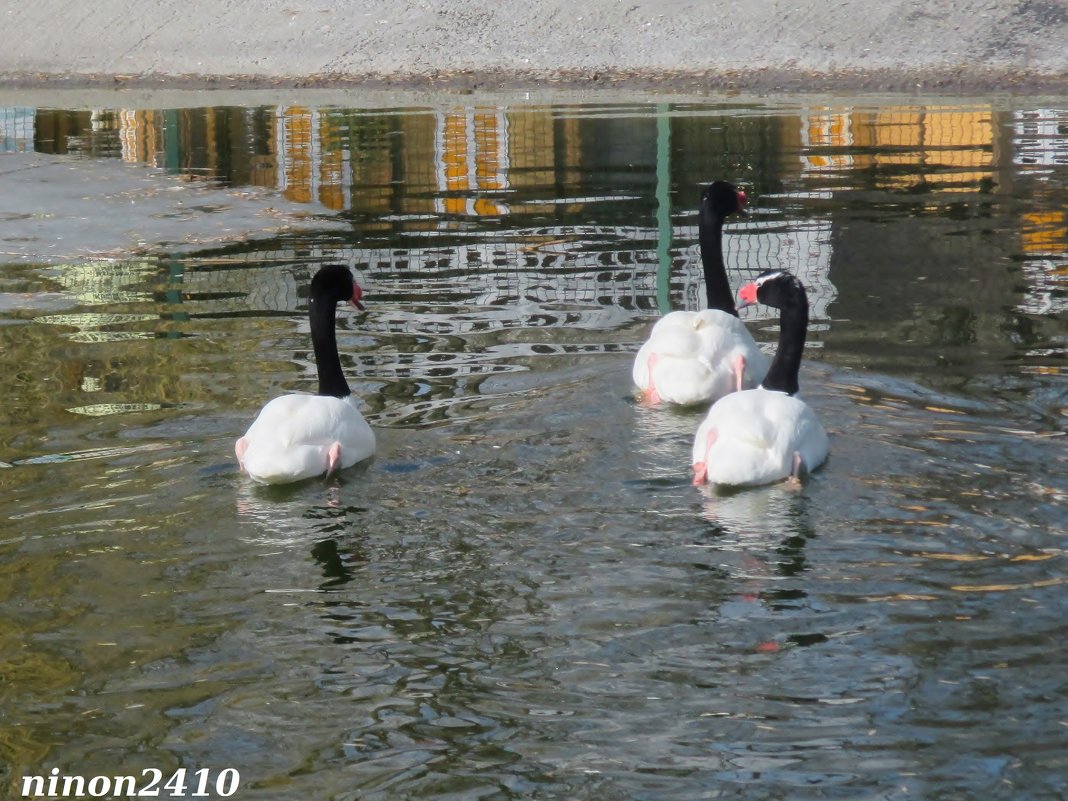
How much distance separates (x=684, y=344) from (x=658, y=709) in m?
3.56

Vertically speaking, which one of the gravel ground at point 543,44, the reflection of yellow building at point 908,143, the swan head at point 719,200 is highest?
the gravel ground at point 543,44

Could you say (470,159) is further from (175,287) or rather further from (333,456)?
(333,456)

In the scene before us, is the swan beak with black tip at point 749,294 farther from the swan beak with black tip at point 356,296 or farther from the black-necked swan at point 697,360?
the swan beak with black tip at point 356,296

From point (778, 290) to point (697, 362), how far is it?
55 centimetres

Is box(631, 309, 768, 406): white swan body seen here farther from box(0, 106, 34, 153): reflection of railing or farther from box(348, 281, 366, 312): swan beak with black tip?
box(0, 106, 34, 153): reflection of railing

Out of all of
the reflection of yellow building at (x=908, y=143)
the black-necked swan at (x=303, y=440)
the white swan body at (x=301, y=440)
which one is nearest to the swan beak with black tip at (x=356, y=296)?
the black-necked swan at (x=303, y=440)

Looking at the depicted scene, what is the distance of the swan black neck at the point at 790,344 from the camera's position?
714 centimetres

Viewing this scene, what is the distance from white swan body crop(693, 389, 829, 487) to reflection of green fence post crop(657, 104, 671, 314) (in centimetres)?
344

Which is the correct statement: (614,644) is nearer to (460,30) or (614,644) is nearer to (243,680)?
(243,680)

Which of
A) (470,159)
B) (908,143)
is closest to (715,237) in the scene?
(470,159)

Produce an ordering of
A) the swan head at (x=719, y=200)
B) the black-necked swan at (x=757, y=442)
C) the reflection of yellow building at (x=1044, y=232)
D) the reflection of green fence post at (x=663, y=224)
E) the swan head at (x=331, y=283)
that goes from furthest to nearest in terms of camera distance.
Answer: the reflection of yellow building at (x=1044, y=232), the reflection of green fence post at (x=663, y=224), the swan head at (x=719, y=200), the swan head at (x=331, y=283), the black-necked swan at (x=757, y=442)

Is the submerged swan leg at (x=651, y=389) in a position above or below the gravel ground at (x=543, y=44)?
below

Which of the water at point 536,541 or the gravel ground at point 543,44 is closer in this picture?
the water at point 536,541

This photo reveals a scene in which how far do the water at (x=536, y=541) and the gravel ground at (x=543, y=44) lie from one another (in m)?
11.1
